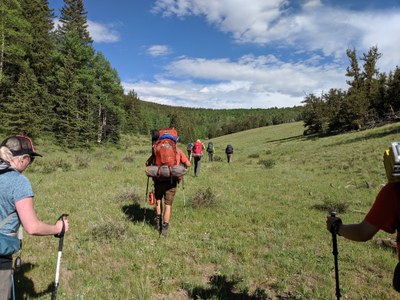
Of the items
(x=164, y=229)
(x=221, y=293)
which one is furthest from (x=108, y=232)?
(x=221, y=293)

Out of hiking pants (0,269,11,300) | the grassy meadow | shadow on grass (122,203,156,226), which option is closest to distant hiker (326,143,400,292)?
the grassy meadow

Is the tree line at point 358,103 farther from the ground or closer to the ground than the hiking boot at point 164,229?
farther from the ground

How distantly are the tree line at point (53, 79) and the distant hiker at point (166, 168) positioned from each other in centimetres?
1755

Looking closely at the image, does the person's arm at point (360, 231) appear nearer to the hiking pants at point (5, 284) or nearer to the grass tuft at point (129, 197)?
the hiking pants at point (5, 284)

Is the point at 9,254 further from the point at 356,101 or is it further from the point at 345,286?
the point at 356,101

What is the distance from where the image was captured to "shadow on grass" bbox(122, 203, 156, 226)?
28.3ft

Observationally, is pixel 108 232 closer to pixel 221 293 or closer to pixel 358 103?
pixel 221 293

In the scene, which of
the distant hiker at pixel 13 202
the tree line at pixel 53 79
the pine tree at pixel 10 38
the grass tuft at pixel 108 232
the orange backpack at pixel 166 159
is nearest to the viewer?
the distant hiker at pixel 13 202

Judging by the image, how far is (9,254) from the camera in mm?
3131

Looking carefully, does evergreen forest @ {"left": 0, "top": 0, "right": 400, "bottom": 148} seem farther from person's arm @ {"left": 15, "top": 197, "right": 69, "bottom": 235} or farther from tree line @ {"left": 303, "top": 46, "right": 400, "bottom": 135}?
person's arm @ {"left": 15, "top": 197, "right": 69, "bottom": 235}

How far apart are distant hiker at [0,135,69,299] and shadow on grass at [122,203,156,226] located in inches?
206

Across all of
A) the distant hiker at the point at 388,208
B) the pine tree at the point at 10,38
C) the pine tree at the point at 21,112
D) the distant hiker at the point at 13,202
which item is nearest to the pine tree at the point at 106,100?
the pine tree at the point at 10,38

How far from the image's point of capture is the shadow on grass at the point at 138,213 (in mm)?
8641

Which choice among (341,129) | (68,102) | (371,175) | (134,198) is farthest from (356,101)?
(134,198)
